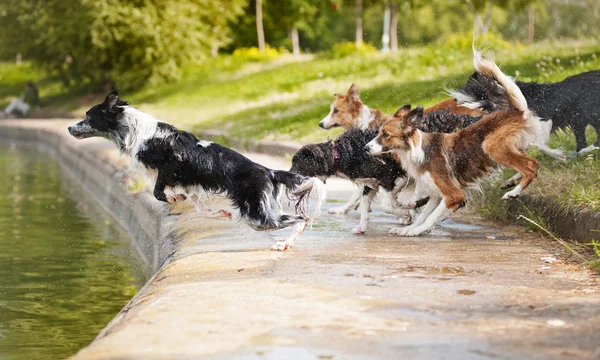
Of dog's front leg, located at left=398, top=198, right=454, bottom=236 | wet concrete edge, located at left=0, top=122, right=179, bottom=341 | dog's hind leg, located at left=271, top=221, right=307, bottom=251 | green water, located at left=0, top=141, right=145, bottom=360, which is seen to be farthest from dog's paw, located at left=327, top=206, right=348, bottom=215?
dog's hind leg, located at left=271, top=221, right=307, bottom=251

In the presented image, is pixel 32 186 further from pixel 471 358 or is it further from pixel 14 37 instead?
pixel 14 37

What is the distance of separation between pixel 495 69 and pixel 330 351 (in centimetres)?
509

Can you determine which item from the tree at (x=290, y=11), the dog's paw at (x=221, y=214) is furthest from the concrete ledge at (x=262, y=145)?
the tree at (x=290, y=11)

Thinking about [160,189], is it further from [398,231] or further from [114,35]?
[114,35]

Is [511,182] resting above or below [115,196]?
above

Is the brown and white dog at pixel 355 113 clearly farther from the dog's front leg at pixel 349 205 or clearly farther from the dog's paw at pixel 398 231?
the dog's paw at pixel 398 231

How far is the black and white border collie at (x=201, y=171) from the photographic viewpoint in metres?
7.98

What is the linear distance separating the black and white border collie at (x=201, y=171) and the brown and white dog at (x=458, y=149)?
1.04 metres

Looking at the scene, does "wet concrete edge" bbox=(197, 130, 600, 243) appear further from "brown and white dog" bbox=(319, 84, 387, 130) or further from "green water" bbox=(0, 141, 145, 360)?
"green water" bbox=(0, 141, 145, 360)

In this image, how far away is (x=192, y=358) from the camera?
4363 millimetres

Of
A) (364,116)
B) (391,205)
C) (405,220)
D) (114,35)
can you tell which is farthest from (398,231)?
(114,35)

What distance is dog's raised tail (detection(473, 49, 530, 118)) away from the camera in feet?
28.5

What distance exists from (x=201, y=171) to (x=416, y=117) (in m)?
1.95

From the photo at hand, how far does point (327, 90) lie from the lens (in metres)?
23.4
